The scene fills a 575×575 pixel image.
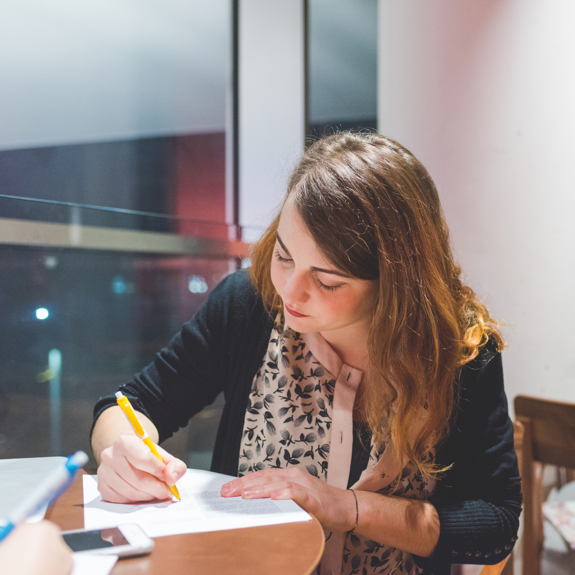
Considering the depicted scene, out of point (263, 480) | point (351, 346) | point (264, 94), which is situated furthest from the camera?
point (264, 94)

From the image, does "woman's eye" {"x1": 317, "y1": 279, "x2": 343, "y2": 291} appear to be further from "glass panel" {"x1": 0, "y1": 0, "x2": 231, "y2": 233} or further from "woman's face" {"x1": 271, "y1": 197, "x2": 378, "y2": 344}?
"glass panel" {"x1": 0, "y1": 0, "x2": 231, "y2": 233}

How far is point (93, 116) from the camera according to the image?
1.50m

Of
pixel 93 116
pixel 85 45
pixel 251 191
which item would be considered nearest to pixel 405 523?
pixel 93 116

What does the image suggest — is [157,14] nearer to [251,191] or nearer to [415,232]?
[251,191]

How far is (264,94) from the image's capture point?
2.28 metres

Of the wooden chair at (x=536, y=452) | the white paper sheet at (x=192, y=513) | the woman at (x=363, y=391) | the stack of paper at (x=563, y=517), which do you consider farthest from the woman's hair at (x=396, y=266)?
the stack of paper at (x=563, y=517)

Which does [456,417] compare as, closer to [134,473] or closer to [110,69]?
[134,473]

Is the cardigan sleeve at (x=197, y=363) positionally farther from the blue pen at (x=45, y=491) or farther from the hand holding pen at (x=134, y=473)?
the blue pen at (x=45, y=491)

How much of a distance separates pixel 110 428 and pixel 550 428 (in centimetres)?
127

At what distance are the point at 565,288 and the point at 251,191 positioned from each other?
1299 mm

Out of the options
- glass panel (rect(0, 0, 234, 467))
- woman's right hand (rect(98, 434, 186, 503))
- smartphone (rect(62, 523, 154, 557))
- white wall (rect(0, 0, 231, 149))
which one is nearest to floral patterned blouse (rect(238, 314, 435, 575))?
woman's right hand (rect(98, 434, 186, 503))

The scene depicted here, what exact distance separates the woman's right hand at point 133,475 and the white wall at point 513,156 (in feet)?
4.71

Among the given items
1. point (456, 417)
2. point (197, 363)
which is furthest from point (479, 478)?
point (197, 363)

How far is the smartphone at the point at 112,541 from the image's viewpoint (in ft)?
1.87
